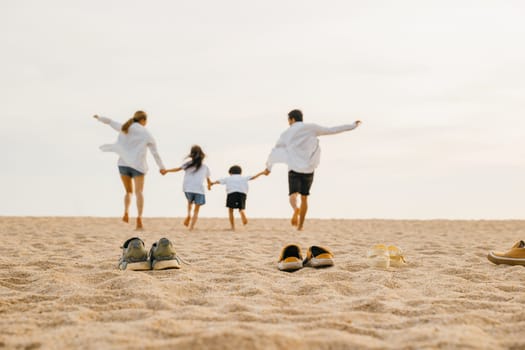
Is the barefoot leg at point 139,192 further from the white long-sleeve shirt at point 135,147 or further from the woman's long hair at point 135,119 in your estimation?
the woman's long hair at point 135,119

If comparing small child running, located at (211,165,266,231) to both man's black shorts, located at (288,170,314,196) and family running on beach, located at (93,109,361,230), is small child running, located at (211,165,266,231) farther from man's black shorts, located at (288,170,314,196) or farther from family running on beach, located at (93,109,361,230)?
man's black shorts, located at (288,170,314,196)

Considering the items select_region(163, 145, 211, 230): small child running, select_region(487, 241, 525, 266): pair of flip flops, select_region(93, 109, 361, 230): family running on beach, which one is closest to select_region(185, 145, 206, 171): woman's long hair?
select_region(163, 145, 211, 230): small child running

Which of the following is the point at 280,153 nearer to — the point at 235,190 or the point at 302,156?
the point at 302,156

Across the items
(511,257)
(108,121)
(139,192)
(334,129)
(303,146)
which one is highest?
(108,121)

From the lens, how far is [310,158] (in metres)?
9.38

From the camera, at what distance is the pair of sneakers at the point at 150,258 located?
13.8 ft

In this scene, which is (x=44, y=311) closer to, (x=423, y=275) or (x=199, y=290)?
(x=199, y=290)

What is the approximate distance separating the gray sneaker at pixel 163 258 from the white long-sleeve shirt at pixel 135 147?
5.39 m

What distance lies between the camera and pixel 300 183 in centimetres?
938

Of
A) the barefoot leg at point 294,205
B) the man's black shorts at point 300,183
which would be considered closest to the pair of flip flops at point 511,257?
the man's black shorts at point 300,183

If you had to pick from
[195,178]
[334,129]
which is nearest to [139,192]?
[195,178]

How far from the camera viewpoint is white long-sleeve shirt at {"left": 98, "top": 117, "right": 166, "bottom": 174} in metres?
9.45

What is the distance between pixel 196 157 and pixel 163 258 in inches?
245

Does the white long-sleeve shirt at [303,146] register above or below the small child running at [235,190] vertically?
above
